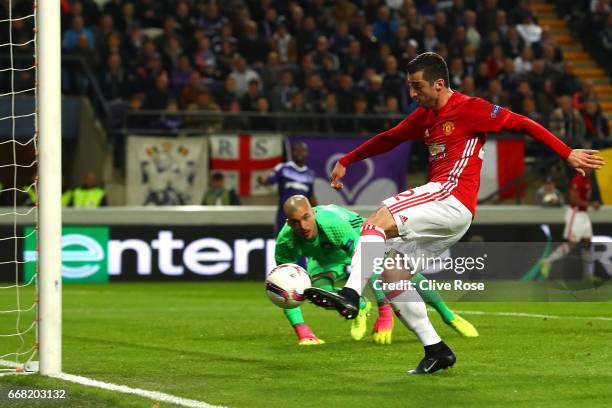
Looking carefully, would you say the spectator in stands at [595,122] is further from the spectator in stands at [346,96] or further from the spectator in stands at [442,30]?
the spectator in stands at [346,96]

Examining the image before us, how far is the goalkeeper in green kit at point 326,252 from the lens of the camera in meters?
9.56

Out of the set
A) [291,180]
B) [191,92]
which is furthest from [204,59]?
[291,180]

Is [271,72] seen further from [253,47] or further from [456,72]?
[456,72]

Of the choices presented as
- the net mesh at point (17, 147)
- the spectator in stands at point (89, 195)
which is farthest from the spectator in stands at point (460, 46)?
the net mesh at point (17, 147)

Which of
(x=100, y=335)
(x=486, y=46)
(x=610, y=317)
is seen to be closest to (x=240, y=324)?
(x=100, y=335)

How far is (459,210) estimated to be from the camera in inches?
295

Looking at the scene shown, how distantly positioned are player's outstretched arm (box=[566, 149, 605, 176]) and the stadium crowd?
42.2 feet

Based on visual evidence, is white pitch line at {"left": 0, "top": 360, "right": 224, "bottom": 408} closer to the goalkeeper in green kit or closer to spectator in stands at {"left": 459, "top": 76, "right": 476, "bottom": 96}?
the goalkeeper in green kit

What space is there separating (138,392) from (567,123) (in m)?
15.4

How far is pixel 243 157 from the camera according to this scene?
19.5 m

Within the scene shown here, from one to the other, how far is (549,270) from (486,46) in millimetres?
6683

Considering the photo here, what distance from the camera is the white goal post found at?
7676 mm

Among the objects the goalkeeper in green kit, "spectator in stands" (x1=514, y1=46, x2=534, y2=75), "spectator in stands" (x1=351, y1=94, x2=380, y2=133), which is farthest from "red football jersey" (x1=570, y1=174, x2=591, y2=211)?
the goalkeeper in green kit

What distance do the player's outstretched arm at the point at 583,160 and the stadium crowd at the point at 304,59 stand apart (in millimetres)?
12866
